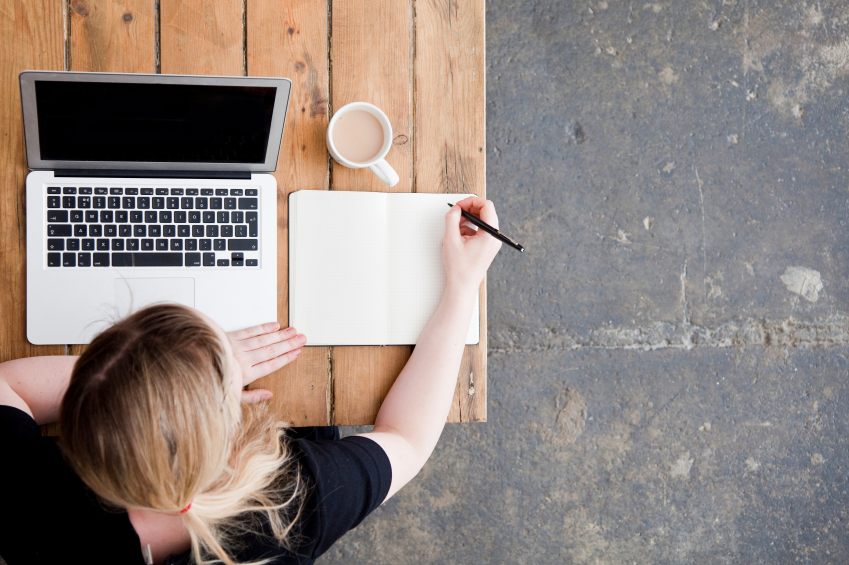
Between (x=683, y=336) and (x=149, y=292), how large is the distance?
1.60 m

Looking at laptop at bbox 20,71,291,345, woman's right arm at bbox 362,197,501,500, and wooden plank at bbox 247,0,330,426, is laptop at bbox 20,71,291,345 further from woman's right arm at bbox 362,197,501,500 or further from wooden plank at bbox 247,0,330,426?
woman's right arm at bbox 362,197,501,500

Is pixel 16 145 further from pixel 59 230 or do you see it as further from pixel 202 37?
pixel 202 37

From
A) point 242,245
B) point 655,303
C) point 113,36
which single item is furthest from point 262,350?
point 655,303

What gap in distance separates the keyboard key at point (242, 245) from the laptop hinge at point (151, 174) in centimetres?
11

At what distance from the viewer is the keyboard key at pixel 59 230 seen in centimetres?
94

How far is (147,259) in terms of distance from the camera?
95cm

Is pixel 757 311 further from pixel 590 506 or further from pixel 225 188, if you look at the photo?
pixel 225 188

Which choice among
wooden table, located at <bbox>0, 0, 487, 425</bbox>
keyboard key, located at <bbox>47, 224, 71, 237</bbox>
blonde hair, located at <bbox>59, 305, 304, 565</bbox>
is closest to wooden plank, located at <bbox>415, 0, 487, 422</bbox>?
wooden table, located at <bbox>0, 0, 487, 425</bbox>

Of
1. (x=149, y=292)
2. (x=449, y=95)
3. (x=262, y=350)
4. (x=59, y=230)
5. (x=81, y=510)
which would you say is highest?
(x=449, y=95)

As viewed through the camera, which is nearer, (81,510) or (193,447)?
(193,447)

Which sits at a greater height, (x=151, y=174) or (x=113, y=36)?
Result: (x=113, y=36)

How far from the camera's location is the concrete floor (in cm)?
175

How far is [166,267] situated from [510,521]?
1.35 m

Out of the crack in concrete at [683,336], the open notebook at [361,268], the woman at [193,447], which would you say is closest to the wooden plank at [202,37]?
the open notebook at [361,268]
